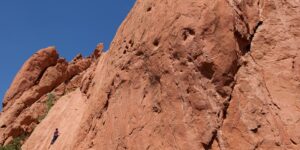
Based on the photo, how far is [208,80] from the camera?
9.84 m

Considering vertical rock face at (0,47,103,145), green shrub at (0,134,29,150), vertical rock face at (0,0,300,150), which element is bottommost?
vertical rock face at (0,0,300,150)

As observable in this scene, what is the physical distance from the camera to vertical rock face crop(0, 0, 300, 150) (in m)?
9.36

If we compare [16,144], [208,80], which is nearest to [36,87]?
[16,144]

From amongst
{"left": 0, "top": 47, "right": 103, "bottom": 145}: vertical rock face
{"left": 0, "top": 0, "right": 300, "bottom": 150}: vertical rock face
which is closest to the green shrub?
{"left": 0, "top": 47, "right": 103, "bottom": 145}: vertical rock face

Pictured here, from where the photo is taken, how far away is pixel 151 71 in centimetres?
1119

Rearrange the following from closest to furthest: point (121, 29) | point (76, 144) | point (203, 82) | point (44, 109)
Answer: point (203, 82), point (76, 144), point (121, 29), point (44, 109)

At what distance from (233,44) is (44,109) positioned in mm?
19613

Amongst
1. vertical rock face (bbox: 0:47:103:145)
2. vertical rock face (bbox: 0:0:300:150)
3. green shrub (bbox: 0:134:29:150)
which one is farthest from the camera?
vertical rock face (bbox: 0:47:103:145)

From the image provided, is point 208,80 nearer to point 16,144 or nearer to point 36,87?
point 16,144

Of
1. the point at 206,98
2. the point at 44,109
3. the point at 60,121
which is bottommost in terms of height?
the point at 206,98

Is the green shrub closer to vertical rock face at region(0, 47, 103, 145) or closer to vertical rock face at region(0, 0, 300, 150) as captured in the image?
vertical rock face at region(0, 47, 103, 145)

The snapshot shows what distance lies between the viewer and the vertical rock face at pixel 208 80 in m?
9.36

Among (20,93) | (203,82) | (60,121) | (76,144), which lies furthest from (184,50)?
(20,93)

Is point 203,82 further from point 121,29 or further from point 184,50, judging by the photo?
point 121,29
